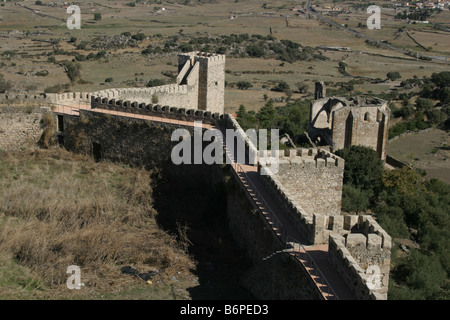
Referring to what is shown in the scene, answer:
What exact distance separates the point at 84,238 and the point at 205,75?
43.4 feet

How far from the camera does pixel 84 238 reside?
15.8m

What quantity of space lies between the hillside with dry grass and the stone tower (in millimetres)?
6647

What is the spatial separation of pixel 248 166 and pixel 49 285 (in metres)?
6.67

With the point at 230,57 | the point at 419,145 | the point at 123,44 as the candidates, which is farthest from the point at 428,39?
the point at 419,145

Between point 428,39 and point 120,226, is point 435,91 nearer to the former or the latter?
point 120,226

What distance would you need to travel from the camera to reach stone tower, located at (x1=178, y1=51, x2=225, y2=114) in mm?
27453

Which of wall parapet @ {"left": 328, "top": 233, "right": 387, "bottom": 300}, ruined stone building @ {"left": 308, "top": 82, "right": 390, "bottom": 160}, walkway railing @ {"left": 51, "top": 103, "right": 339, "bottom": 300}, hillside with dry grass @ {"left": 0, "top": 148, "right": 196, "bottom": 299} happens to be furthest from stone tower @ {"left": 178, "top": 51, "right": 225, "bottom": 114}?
wall parapet @ {"left": 328, "top": 233, "right": 387, "bottom": 300}

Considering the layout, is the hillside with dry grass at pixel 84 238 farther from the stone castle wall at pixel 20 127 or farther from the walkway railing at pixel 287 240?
the stone castle wall at pixel 20 127

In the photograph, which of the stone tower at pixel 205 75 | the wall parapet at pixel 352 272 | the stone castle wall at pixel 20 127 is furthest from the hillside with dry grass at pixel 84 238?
the stone tower at pixel 205 75

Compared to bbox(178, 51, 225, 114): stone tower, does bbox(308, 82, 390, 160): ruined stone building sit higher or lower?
lower

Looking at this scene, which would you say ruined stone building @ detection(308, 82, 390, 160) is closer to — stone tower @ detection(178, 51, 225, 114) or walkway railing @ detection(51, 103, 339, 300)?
stone tower @ detection(178, 51, 225, 114)

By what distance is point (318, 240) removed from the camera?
41.1 ft

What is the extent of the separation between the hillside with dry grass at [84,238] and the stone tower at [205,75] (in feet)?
21.8

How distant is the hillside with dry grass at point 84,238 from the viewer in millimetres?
14156
